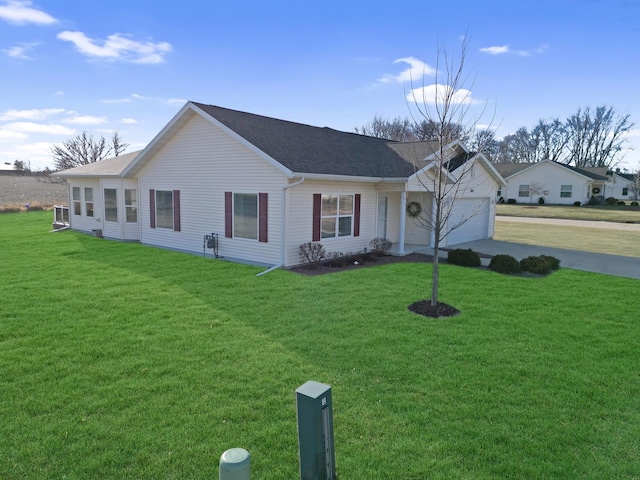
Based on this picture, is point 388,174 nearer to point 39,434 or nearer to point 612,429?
point 612,429

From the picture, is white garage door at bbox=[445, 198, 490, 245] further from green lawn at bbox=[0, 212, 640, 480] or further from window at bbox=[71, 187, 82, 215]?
window at bbox=[71, 187, 82, 215]

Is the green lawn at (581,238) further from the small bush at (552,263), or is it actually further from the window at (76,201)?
the window at (76,201)

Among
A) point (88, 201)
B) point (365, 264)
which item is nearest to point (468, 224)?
point (365, 264)

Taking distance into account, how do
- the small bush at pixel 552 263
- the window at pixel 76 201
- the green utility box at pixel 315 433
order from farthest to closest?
the window at pixel 76 201
the small bush at pixel 552 263
the green utility box at pixel 315 433

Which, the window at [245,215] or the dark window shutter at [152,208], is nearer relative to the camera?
the window at [245,215]

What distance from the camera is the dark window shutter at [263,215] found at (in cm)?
1189

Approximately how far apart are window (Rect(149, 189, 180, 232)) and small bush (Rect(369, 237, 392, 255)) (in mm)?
6986

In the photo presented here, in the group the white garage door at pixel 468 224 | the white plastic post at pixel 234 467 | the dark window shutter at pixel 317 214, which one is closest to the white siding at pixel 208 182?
the dark window shutter at pixel 317 214

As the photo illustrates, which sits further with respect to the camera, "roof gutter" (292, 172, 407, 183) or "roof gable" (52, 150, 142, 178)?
"roof gable" (52, 150, 142, 178)

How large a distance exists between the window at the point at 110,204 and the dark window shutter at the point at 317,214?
383 inches

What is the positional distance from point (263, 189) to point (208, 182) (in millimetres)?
2589

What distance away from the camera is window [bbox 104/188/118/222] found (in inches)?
679

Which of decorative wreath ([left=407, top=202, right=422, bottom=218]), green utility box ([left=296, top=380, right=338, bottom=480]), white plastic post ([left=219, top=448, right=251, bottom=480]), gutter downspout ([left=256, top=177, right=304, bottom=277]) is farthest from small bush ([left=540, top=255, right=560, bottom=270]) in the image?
white plastic post ([left=219, top=448, right=251, bottom=480])

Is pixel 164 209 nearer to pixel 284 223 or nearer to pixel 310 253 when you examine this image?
pixel 284 223
